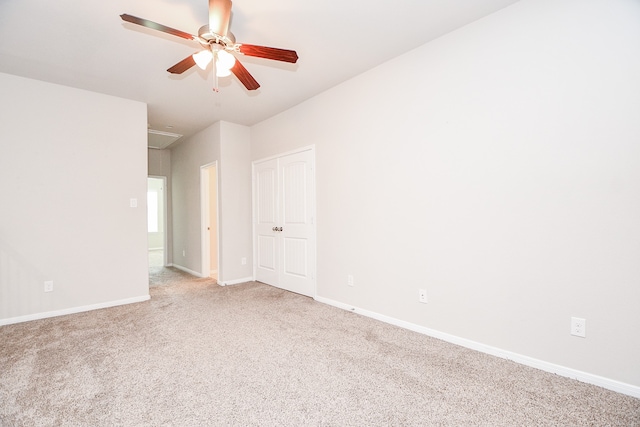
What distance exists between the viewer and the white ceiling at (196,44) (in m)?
2.12

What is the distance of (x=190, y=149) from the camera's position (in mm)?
5645

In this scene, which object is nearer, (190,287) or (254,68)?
(254,68)

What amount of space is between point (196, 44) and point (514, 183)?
2893 millimetres

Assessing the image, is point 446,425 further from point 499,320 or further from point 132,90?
point 132,90

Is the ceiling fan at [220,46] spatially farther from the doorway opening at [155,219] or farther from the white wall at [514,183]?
the doorway opening at [155,219]

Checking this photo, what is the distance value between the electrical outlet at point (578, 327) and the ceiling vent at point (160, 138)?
6033 mm

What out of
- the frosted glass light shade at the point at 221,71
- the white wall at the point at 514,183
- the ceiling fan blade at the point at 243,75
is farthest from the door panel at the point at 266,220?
the frosted glass light shade at the point at 221,71

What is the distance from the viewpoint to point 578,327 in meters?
1.88

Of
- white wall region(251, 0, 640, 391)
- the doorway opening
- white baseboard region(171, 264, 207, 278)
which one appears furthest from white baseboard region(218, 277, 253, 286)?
the doorway opening

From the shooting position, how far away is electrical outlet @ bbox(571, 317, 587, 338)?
1.86 m

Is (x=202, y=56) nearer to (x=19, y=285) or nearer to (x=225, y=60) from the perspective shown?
(x=225, y=60)

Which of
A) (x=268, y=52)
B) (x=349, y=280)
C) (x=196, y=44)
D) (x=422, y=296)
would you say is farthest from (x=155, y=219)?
(x=422, y=296)

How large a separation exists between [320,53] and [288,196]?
77.9 inches

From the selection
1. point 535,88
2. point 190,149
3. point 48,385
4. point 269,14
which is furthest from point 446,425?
point 190,149
